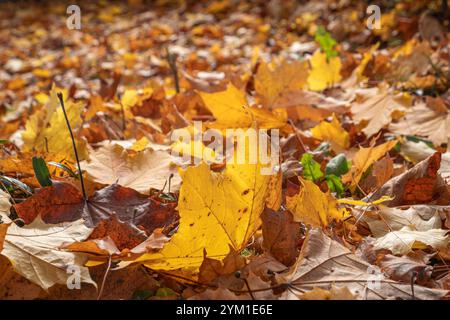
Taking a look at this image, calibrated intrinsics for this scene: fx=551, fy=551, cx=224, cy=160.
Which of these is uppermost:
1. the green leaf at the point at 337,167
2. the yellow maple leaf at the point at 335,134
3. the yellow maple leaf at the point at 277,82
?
the yellow maple leaf at the point at 277,82

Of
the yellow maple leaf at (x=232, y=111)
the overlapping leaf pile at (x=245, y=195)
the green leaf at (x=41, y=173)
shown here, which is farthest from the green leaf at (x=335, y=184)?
the green leaf at (x=41, y=173)

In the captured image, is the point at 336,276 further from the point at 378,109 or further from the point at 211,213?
the point at 378,109

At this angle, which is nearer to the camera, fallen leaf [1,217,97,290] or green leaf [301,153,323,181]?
fallen leaf [1,217,97,290]

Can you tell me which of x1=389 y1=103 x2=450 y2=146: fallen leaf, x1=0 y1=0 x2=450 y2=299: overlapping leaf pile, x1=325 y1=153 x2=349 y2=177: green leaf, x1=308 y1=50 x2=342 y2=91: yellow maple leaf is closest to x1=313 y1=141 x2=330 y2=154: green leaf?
→ x1=0 y1=0 x2=450 y2=299: overlapping leaf pile

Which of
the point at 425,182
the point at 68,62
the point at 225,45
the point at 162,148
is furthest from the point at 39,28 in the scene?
the point at 425,182

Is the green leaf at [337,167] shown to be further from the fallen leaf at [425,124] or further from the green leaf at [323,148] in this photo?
the fallen leaf at [425,124]

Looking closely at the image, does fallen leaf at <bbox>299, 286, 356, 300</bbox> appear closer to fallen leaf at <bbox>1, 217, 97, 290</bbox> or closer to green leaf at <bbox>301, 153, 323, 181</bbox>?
fallen leaf at <bbox>1, 217, 97, 290</bbox>
